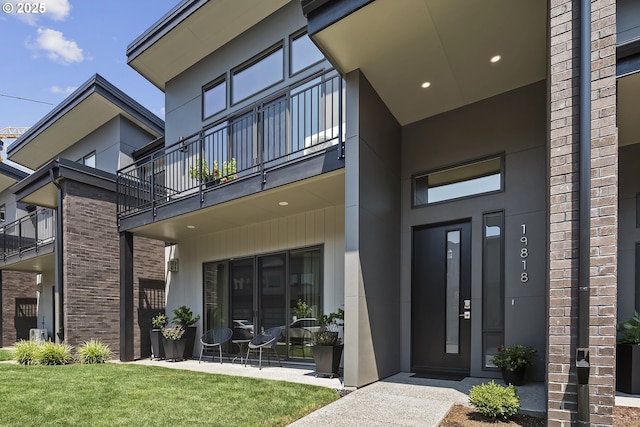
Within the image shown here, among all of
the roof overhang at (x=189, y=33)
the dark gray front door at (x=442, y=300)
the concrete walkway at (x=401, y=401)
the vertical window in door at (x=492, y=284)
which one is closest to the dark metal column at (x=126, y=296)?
the concrete walkway at (x=401, y=401)

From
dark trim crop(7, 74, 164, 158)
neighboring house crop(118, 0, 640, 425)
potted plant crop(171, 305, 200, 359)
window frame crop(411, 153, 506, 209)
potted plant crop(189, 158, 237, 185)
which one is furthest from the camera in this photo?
dark trim crop(7, 74, 164, 158)

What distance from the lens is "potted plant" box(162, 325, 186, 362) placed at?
25.8 ft

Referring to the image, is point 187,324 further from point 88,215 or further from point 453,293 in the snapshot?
point 453,293

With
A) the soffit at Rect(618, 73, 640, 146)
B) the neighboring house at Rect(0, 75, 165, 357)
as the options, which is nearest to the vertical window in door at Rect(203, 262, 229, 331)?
the neighboring house at Rect(0, 75, 165, 357)

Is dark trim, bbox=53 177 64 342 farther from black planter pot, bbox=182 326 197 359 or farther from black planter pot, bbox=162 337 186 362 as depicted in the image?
black planter pot, bbox=182 326 197 359

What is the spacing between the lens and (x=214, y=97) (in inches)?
359

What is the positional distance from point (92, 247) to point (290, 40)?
6065mm

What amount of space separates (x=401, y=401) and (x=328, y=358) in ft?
4.94

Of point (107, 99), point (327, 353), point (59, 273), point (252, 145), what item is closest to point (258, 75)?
point (252, 145)

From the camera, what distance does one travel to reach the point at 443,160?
5.65 metres

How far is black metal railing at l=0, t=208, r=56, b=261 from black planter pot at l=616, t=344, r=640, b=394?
13352 millimetres

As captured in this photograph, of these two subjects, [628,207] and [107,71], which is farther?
[107,71]

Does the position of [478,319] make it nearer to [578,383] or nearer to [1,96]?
[578,383]

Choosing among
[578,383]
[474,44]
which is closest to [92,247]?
[474,44]
